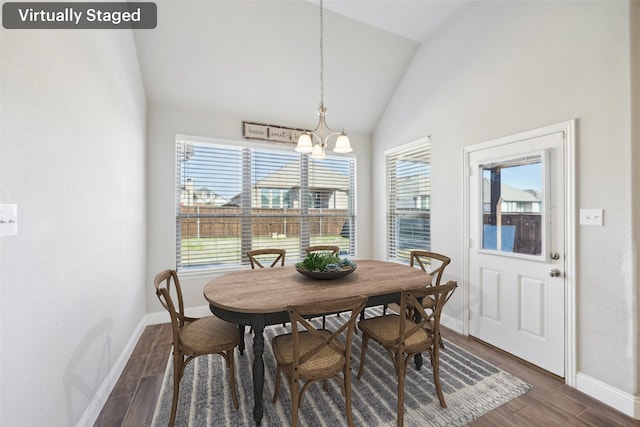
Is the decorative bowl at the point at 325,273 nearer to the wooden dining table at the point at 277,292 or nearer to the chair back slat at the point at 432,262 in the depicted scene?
the wooden dining table at the point at 277,292

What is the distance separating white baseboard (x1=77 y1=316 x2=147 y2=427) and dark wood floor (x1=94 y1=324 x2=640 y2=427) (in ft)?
0.12

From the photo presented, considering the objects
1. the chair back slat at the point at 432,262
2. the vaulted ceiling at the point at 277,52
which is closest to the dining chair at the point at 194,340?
the chair back slat at the point at 432,262

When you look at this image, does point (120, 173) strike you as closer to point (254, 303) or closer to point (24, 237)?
point (24, 237)

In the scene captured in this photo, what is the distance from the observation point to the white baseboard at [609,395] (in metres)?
1.79

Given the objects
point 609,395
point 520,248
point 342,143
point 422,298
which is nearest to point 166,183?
point 342,143

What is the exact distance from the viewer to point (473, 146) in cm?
288

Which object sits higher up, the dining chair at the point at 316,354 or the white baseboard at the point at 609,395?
the dining chair at the point at 316,354

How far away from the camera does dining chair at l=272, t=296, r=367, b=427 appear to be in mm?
1465

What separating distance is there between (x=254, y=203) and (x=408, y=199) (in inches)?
88.3

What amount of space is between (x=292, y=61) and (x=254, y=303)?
115 inches

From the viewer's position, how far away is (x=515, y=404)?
191 centimetres

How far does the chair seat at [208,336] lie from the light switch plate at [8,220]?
3.64 ft

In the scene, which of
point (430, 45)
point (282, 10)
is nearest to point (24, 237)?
point (282, 10)

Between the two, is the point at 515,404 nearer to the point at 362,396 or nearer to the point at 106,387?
the point at 362,396
